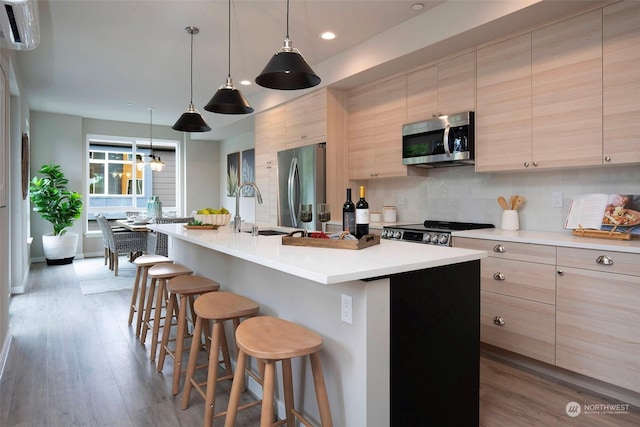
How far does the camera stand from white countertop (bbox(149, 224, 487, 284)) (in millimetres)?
1402

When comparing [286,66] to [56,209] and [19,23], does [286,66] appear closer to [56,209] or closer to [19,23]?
[19,23]

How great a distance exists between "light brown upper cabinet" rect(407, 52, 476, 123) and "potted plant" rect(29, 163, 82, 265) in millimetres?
5815

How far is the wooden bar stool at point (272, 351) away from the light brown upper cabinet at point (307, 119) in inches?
121

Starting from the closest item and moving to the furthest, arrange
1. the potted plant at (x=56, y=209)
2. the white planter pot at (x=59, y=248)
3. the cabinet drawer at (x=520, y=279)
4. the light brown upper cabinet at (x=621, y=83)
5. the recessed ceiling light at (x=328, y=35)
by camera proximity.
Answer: the light brown upper cabinet at (x=621, y=83) → the cabinet drawer at (x=520, y=279) → the recessed ceiling light at (x=328, y=35) → the potted plant at (x=56, y=209) → the white planter pot at (x=59, y=248)

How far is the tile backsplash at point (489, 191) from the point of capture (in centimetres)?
280

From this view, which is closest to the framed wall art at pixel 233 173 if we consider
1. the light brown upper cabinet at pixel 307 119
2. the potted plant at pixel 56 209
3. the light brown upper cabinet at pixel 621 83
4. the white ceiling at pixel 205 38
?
the white ceiling at pixel 205 38

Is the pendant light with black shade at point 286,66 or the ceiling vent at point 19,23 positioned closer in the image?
the ceiling vent at point 19,23

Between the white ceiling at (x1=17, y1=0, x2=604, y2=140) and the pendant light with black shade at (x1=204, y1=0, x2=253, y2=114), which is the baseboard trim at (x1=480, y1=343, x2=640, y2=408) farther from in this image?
the pendant light with black shade at (x1=204, y1=0, x2=253, y2=114)

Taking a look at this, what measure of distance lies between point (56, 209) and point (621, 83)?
7.41 metres

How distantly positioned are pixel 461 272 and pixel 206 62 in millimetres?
3816

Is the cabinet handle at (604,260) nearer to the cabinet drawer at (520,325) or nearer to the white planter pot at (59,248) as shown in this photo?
the cabinet drawer at (520,325)

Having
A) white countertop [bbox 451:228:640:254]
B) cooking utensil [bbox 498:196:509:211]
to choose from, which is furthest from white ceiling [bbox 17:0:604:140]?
white countertop [bbox 451:228:640:254]

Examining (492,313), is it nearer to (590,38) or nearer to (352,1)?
(590,38)

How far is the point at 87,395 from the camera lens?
2.38 meters
